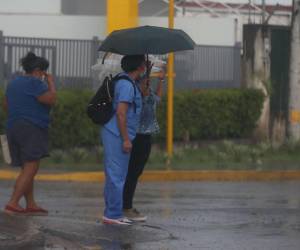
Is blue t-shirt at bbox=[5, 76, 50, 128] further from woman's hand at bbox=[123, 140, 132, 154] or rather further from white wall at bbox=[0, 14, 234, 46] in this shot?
white wall at bbox=[0, 14, 234, 46]

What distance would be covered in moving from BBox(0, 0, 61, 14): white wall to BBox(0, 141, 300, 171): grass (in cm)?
1885

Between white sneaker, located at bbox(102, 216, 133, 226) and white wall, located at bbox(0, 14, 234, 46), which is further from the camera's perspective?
white wall, located at bbox(0, 14, 234, 46)

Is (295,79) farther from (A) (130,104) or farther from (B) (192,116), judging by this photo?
(A) (130,104)

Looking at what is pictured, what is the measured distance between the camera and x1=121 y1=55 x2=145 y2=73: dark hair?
10.3 m

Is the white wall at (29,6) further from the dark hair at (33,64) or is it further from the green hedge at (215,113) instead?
the dark hair at (33,64)

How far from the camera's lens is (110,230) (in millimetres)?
9945

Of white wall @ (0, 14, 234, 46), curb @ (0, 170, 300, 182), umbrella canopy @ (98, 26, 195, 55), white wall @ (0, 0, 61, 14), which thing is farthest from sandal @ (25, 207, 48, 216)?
white wall @ (0, 0, 61, 14)

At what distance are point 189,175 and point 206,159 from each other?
95.6 inches

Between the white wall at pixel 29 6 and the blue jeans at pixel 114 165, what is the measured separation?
2878 centimetres

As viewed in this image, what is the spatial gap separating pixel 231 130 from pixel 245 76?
4.60ft

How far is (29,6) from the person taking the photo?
3919 cm

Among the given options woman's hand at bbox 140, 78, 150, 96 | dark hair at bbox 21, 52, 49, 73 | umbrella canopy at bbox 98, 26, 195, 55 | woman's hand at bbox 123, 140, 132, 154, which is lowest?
woman's hand at bbox 123, 140, 132, 154

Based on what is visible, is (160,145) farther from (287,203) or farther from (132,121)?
(132,121)

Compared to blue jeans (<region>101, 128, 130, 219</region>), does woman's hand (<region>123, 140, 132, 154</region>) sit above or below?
above
